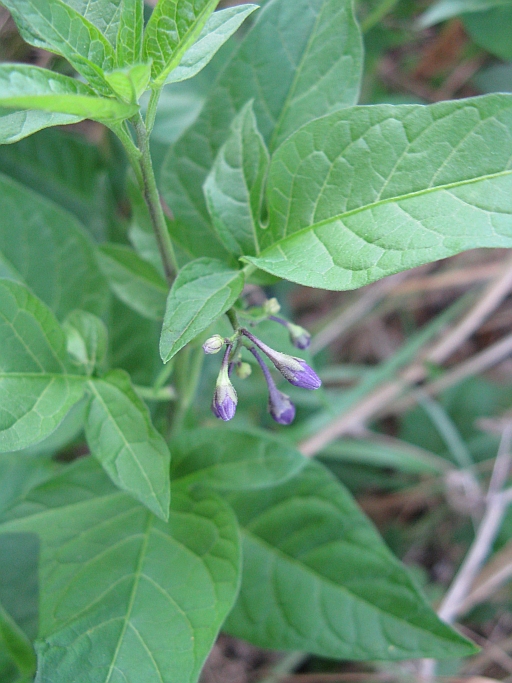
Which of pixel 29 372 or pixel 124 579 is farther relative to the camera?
pixel 124 579

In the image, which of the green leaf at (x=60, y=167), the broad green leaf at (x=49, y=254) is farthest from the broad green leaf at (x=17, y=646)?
the green leaf at (x=60, y=167)

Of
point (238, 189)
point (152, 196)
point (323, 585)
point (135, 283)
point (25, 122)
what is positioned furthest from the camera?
point (323, 585)

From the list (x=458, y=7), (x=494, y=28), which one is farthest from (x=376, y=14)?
(x=494, y=28)

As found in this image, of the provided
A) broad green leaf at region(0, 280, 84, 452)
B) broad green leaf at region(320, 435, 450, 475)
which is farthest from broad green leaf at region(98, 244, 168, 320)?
broad green leaf at region(320, 435, 450, 475)

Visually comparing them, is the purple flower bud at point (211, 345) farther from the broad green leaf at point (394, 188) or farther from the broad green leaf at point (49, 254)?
the broad green leaf at point (49, 254)

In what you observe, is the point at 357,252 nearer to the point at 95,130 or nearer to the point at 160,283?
the point at 160,283

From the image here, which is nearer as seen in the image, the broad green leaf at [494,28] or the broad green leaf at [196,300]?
the broad green leaf at [196,300]

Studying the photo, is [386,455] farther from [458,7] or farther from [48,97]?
[48,97]
